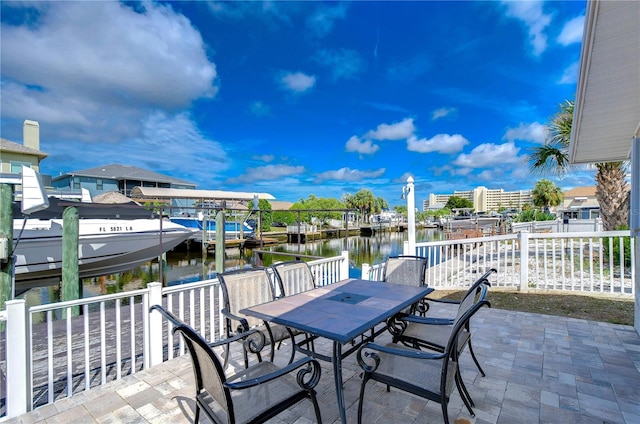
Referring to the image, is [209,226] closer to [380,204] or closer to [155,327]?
[155,327]

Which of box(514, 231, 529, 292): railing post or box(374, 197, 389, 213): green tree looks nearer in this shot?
box(514, 231, 529, 292): railing post

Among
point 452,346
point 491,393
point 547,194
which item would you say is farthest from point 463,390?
point 547,194

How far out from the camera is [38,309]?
6.77 ft

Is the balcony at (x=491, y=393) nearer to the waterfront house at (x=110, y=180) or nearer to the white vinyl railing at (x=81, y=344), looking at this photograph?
the white vinyl railing at (x=81, y=344)

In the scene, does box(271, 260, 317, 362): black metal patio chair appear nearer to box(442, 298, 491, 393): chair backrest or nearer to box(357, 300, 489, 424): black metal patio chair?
box(357, 300, 489, 424): black metal patio chair

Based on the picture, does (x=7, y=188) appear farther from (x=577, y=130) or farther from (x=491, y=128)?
(x=491, y=128)

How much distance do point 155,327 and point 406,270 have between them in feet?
9.30

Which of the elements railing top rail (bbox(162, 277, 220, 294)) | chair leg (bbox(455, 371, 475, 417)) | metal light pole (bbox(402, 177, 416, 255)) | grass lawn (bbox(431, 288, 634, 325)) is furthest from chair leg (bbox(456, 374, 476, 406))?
metal light pole (bbox(402, 177, 416, 255))

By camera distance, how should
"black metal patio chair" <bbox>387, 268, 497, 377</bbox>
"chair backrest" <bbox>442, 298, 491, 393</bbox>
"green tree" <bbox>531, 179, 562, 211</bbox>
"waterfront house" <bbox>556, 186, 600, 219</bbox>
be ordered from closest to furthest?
"chair backrest" <bbox>442, 298, 491, 393</bbox>
"black metal patio chair" <bbox>387, 268, 497, 377</bbox>
"waterfront house" <bbox>556, 186, 600, 219</bbox>
"green tree" <bbox>531, 179, 562, 211</bbox>

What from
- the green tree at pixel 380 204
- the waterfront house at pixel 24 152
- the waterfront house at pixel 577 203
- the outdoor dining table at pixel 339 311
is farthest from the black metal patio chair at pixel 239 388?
the green tree at pixel 380 204

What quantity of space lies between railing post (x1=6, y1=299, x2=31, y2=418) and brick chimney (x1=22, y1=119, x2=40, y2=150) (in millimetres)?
→ 22301

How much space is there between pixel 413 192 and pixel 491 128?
2533cm

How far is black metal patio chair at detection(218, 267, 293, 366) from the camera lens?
2.48 m

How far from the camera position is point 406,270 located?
3.61 metres
